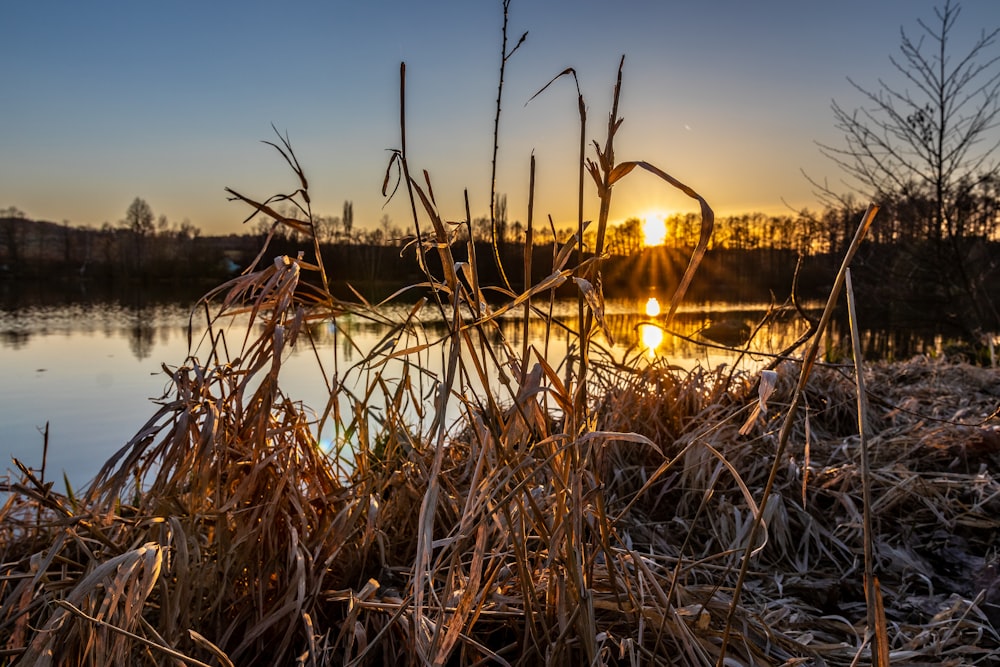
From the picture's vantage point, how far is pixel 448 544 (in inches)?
38.7

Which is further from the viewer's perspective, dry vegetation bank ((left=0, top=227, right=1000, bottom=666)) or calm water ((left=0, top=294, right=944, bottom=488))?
calm water ((left=0, top=294, right=944, bottom=488))

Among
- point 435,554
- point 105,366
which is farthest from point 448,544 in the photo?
point 105,366

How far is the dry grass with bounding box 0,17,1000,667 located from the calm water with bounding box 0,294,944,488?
0.64 feet

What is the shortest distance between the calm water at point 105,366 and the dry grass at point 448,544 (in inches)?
7.7

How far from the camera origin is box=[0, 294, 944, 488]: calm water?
549 cm

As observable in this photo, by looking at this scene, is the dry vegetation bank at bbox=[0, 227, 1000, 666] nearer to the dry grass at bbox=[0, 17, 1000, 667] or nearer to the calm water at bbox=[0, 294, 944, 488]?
the dry grass at bbox=[0, 17, 1000, 667]

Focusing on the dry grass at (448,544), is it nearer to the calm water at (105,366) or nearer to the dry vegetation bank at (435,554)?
the dry vegetation bank at (435,554)

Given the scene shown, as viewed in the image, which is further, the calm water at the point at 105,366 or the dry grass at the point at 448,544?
the calm water at the point at 105,366

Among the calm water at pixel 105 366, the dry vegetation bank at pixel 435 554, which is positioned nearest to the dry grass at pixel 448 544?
the dry vegetation bank at pixel 435 554

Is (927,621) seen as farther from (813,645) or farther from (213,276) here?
(213,276)

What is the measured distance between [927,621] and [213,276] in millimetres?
47802

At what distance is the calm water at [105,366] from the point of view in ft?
18.0

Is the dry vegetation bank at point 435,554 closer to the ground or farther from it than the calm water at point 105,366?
farther from it

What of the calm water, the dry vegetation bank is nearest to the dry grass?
the dry vegetation bank
